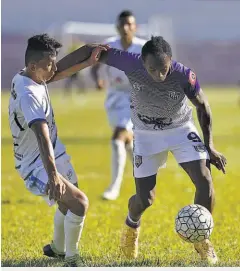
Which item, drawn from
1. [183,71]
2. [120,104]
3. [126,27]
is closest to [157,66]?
[183,71]

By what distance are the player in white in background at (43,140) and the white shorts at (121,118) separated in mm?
4738

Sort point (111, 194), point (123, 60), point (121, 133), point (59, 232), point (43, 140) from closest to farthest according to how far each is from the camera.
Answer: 1. point (43, 140)
2. point (123, 60)
3. point (59, 232)
4. point (111, 194)
5. point (121, 133)

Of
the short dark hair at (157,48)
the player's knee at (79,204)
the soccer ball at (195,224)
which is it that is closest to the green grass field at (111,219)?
the soccer ball at (195,224)

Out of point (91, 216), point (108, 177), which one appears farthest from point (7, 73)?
point (91, 216)

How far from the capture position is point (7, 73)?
6762cm

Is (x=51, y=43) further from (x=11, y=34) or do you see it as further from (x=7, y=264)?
(x=11, y=34)

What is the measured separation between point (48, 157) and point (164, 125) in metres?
1.23

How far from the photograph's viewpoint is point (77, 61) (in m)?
7.26

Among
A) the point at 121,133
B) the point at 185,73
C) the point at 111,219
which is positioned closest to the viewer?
the point at 185,73

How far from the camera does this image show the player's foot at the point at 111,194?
1167 cm

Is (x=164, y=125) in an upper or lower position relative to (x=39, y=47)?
lower

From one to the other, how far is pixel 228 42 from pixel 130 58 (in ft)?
234

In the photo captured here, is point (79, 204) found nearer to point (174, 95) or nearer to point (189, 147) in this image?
point (189, 147)

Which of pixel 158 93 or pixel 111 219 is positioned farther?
pixel 111 219
